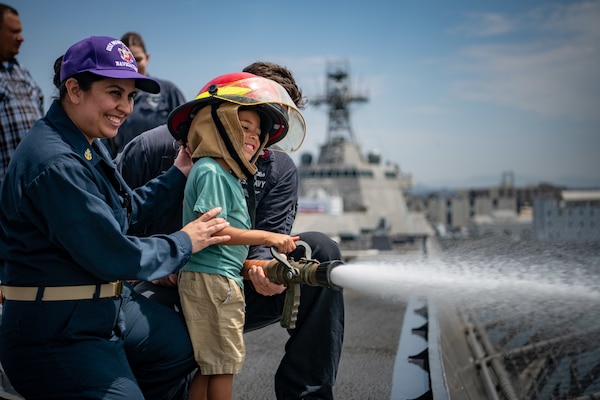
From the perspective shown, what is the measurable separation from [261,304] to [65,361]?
103 cm

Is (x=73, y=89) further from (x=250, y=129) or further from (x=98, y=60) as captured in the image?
(x=250, y=129)

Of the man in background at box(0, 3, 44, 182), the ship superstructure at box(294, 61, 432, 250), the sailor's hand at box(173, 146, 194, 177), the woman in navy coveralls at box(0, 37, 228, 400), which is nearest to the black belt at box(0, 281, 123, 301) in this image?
the woman in navy coveralls at box(0, 37, 228, 400)

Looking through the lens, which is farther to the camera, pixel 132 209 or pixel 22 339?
pixel 132 209

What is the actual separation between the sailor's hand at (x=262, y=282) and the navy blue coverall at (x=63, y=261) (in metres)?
0.48

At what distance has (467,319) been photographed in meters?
8.23

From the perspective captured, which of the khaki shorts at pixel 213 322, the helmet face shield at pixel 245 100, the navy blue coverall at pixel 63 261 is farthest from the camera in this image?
the helmet face shield at pixel 245 100

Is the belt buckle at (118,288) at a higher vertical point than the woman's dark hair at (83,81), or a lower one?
lower

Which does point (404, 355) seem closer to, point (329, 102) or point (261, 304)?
point (261, 304)

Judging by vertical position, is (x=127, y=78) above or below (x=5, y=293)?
above

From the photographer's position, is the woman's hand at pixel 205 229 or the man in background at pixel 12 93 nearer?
the woman's hand at pixel 205 229

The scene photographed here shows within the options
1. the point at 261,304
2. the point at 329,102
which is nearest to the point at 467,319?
the point at 261,304

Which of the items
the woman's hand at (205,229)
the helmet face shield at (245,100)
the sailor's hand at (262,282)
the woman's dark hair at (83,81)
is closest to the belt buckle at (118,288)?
the woman's hand at (205,229)

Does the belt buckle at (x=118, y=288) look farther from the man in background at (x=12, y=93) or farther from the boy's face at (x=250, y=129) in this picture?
the man in background at (x=12, y=93)

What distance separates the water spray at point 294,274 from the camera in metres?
2.16
